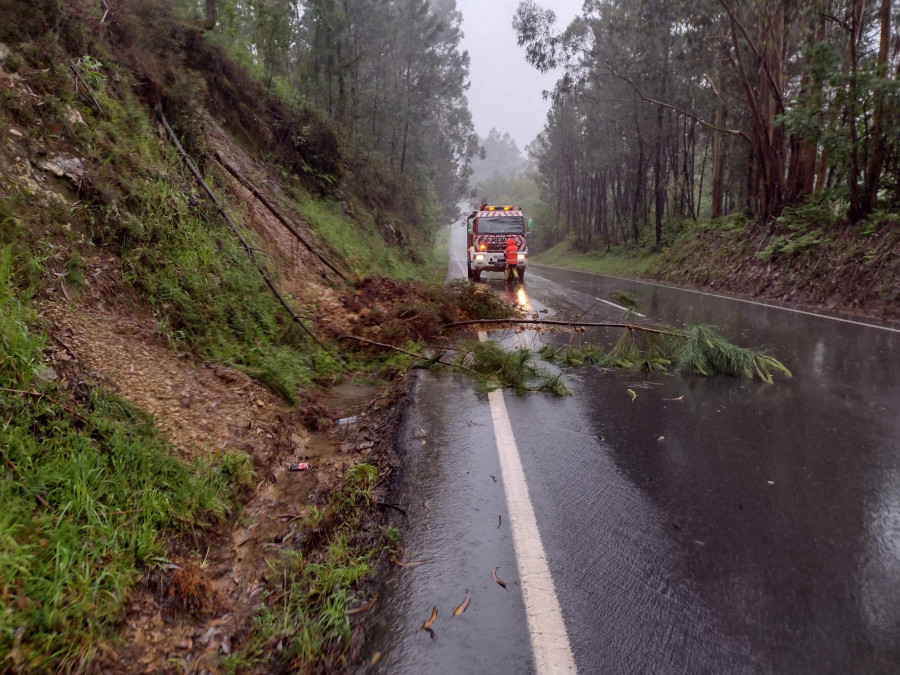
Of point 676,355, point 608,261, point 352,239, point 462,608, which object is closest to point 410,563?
point 462,608

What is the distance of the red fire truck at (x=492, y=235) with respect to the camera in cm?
1823

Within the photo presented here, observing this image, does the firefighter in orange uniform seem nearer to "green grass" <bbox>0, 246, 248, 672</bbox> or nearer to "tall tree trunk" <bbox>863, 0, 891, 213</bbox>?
"tall tree trunk" <bbox>863, 0, 891, 213</bbox>

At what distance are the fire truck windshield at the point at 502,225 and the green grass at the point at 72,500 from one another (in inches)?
601

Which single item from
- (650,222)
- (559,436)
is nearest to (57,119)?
(559,436)

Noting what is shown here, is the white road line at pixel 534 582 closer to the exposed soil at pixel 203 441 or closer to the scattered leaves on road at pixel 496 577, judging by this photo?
the scattered leaves on road at pixel 496 577

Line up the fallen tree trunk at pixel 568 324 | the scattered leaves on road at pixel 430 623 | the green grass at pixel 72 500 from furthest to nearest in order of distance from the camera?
the fallen tree trunk at pixel 568 324, the scattered leaves on road at pixel 430 623, the green grass at pixel 72 500

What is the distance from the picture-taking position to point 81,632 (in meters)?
2.29

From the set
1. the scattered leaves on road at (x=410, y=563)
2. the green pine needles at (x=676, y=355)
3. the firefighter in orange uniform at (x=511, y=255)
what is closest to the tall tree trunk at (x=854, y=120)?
the firefighter in orange uniform at (x=511, y=255)

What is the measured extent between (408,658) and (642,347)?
6308 millimetres

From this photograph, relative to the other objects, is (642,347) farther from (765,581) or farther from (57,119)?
(57,119)

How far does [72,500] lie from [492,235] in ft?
54.1

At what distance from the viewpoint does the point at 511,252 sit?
1830cm

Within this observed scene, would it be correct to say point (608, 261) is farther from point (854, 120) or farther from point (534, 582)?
point (534, 582)

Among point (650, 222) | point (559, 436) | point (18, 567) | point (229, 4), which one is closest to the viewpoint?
point (18, 567)
